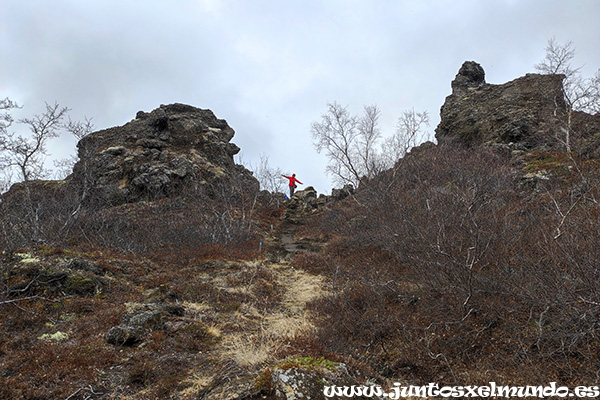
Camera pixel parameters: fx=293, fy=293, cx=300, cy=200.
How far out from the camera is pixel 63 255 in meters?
8.93

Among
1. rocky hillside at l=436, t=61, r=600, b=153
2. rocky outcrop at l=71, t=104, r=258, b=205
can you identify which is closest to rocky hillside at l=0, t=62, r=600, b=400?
rocky hillside at l=436, t=61, r=600, b=153

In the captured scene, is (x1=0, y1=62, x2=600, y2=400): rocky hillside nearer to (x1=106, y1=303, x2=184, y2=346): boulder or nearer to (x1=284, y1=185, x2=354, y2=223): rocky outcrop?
(x1=106, y1=303, x2=184, y2=346): boulder

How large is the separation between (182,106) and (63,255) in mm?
28442

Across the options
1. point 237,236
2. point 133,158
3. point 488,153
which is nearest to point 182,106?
point 133,158

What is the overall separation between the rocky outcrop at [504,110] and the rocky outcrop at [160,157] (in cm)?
2133

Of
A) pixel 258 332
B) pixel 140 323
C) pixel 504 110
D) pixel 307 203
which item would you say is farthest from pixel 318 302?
pixel 504 110

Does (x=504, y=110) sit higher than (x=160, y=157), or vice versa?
(x=504, y=110)

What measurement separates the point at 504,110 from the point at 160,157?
31.3 m

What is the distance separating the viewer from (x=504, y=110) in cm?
2602

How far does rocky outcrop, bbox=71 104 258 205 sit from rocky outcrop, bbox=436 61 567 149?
21.3 metres

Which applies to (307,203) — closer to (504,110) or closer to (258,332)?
(504,110)

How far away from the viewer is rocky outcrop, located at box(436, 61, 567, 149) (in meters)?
22.4

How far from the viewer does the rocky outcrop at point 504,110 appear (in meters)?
22.4

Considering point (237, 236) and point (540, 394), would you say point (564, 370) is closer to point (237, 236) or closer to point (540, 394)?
point (540, 394)
